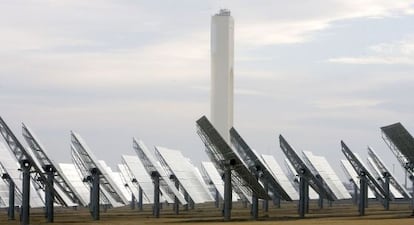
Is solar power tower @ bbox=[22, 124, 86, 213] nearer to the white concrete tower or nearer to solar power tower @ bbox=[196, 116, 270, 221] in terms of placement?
solar power tower @ bbox=[196, 116, 270, 221]

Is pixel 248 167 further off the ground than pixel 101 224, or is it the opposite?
pixel 248 167

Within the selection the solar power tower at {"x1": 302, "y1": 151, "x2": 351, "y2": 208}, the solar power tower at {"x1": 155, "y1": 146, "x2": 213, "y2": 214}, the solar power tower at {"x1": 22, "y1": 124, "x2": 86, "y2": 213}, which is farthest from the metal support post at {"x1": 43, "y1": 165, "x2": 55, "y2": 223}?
the solar power tower at {"x1": 302, "y1": 151, "x2": 351, "y2": 208}

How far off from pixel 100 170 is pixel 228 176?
10885 millimetres

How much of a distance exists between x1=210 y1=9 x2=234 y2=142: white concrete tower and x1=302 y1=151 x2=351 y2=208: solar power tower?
65.3 m

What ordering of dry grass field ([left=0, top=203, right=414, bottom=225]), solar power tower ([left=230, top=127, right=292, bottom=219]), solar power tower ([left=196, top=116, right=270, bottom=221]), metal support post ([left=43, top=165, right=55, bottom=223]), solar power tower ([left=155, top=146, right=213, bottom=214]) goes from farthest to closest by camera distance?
1. solar power tower ([left=155, top=146, right=213, bottom=214])
2. solar power tower ([left=230, top=127, right=292, bottom=219])
3. dry grass field ([left=0, top=203, right=414, bottom=225])
4. solar power tower ([left=196, top=116, right=270, bottom=221])
5. metal support post ([left=43, top=165, right=55, bottom=223])

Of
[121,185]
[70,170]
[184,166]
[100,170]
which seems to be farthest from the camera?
[121,185]

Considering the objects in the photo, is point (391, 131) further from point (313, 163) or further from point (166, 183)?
point (313, 163)

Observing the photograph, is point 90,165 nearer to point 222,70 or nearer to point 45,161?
point 45,161

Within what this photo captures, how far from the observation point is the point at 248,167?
72.9 metres

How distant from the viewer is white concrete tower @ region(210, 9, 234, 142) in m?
180

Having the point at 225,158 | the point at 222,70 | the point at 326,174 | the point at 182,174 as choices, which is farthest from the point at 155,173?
the point at 222,70

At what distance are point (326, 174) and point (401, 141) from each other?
30361 millimetres

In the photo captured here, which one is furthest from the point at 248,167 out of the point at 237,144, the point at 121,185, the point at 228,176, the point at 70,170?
the point at 121,185

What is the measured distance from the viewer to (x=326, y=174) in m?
105
